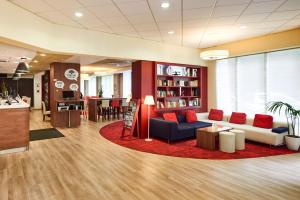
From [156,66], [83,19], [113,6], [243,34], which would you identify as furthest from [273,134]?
[83,19]

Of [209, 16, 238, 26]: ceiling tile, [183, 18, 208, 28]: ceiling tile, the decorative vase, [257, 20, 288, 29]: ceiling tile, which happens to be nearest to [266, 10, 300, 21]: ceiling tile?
[257, 20, 288, 29]: ceiling tile

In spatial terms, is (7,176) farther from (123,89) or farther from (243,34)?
(123,89)

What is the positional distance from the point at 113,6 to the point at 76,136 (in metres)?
4.43

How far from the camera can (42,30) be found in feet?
15.1

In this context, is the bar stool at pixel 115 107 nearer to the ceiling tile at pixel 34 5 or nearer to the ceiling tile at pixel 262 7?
the ceiling tile at pixel 34 5

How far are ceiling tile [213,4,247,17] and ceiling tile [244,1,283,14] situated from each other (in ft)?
0.51

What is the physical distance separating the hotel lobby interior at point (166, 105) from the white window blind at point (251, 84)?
0.03 m

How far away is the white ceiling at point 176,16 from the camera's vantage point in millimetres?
3760

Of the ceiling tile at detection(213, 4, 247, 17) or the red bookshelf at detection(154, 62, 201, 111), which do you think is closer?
the ceiling tile at detection(213, 4, 247, 17)

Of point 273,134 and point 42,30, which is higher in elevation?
point 42,30

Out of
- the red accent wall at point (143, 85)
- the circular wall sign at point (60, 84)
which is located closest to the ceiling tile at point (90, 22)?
the red accent wall at point (143, 85)

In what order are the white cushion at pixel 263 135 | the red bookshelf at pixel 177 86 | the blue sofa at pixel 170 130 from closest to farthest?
the white cushion at pixel 263 135 < the blue sofa at pixel 170 130 < the red bookshelf at pixel 177 86

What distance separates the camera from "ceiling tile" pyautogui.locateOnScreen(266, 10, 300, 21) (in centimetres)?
420

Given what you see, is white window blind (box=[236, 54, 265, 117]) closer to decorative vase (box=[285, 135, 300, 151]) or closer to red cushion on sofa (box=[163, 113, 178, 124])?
decorative vase (box=[285, 135, 300, 151])
